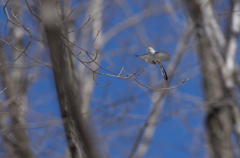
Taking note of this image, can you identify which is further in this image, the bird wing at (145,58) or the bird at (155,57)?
the bird wing at (145,58)

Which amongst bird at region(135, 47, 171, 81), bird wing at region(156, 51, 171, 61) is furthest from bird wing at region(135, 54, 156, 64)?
bird wing at region(156, 51, 171, 61)

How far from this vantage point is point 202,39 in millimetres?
5703

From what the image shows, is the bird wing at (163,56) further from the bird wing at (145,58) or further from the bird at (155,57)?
the bird wing at (145,58)

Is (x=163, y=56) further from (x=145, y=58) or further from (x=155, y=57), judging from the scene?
(x=145, y=58)

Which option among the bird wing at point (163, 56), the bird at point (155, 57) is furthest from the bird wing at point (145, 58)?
the bird wing at point (163, 56)

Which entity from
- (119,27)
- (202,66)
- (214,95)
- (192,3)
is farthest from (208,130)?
(119,27)

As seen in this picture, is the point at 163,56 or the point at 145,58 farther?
the point at 145,58

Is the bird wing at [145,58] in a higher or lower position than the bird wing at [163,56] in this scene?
higher

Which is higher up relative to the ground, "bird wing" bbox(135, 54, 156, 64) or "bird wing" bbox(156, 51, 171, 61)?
"bird wing" bbox(135, 54, 156, 64)

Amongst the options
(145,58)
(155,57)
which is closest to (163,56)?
(155,57)

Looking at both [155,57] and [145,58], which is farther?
[145,58]

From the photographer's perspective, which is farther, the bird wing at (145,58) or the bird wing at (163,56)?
the bird wing at (145,58)

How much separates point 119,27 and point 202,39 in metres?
2.92

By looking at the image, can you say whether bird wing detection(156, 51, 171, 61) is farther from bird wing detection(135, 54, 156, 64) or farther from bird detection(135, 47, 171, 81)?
bird wing detection(135, 54, 156, 64)
